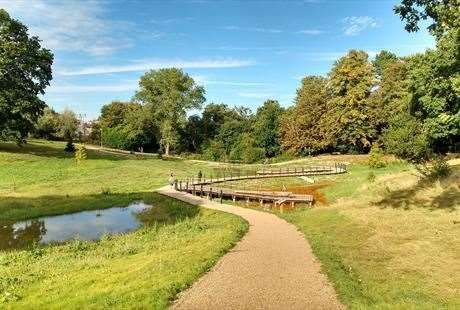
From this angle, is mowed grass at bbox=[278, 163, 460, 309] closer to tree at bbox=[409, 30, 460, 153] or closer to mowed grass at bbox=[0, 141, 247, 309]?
mowed grass at bbox=[0, 141, 247, 309]

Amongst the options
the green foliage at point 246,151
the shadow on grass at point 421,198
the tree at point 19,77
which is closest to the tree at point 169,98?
the green foliage at point 246,151

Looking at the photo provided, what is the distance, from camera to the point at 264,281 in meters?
15.6

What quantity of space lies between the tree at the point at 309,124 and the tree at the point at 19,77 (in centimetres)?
4323

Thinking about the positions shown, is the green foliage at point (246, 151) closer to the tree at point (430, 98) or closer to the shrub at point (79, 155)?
the tree at point (430, 98)

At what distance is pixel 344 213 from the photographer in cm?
3047

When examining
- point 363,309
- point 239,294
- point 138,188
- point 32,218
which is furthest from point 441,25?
point 138,188

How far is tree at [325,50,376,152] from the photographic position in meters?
81.6

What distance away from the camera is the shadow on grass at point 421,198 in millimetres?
28969

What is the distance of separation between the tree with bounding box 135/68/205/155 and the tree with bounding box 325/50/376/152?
97.4ft

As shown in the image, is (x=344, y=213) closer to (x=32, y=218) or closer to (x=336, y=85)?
(x=32, y=218)

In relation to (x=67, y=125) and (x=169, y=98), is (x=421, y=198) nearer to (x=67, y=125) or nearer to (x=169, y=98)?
(x=169, y=98)

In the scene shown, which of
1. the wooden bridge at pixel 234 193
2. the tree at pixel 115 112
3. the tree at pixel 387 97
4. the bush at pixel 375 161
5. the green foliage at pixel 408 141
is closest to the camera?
the wooden bridge at pixel 234 193

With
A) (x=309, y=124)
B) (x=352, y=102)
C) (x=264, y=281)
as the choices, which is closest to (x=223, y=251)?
(x=264, y=281)

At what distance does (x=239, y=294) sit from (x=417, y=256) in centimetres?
916
